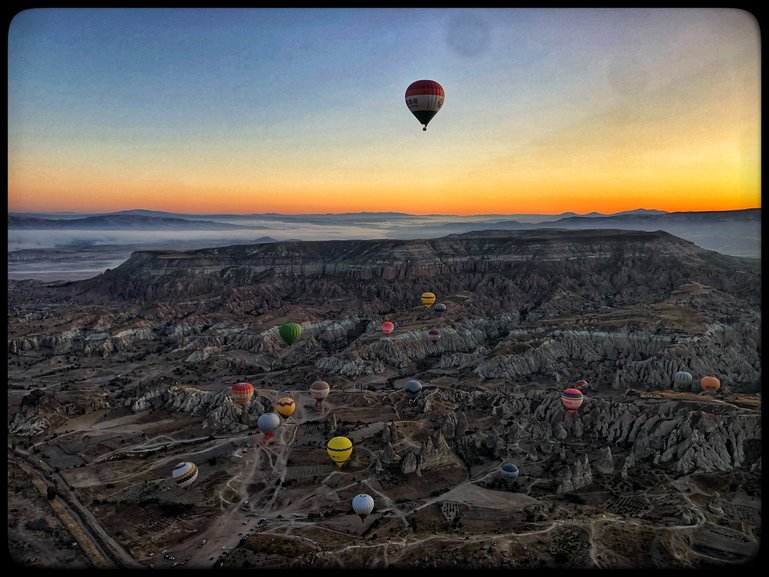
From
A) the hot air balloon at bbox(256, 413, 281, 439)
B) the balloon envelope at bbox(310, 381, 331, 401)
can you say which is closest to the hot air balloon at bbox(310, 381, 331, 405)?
the balloon envelope at bbox(310, 381, 331, 401)

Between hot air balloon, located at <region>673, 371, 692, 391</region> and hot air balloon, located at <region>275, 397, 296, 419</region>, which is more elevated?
hot air balloon, located at <region>673, 371, 692, 391</region>

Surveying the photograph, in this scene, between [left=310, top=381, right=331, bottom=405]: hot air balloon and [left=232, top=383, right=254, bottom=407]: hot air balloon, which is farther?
[left=310, top=381, right=331, bottom=405]: hot air balloon

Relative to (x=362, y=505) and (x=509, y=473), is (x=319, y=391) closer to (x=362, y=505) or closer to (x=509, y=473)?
(x=362, y=505)

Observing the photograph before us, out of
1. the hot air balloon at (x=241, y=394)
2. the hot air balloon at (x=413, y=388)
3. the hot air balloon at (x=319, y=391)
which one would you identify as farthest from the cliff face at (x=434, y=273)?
the hot air balloon at (x=241, y=394)

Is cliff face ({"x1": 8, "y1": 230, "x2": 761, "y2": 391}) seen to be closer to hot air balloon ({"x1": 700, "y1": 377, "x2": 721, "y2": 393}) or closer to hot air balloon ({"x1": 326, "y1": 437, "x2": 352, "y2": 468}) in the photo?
hot air balloon ({"x1": 700, "y1": 377, "x2": 721, "y2": 393})

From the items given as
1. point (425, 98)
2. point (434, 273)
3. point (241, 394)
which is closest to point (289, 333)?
point (241, 394)

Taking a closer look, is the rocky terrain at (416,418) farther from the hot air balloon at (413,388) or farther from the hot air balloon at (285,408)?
the hot air balloon at (285,408)
